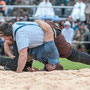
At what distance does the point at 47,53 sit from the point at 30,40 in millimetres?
586

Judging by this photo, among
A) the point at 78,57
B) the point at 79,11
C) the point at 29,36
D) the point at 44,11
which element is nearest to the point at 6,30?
the point at 29,36

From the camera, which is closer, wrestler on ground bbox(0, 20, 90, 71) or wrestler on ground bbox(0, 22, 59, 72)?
wrestler on ground bbox(0, 22, 59, 72)

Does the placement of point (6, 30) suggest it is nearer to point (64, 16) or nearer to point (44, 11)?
point (44, 11)

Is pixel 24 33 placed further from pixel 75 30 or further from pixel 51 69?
pixel 75 30

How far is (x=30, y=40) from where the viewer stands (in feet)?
22.1

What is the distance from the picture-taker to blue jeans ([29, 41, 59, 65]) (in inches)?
275

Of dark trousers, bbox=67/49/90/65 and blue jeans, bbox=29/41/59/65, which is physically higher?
blue jeans, bbox=29/41/59/65

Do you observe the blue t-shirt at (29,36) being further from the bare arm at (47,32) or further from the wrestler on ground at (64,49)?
the wrestler on ground at (64,49)

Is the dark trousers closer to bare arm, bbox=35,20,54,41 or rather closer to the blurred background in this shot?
bare arm, bbox=35,20,54,41

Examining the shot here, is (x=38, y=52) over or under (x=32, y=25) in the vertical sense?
under

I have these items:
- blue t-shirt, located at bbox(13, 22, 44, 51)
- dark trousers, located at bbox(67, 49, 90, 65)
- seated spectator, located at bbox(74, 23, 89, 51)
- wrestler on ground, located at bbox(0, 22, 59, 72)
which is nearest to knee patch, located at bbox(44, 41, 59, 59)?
wrestler on ground, located at bbox(0, 22, 59, 72)

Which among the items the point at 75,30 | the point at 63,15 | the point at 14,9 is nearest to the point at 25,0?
the point at 14,9

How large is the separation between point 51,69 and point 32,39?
0.94 metres

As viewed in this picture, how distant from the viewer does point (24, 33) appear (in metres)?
6.61
